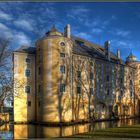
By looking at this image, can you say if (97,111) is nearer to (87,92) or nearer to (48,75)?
(87,92)

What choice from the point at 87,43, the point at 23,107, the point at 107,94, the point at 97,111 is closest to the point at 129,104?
the point at 107,94

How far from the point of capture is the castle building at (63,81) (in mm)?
32594

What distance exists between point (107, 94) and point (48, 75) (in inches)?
500

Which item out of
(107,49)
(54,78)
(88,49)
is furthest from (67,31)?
(107,49)

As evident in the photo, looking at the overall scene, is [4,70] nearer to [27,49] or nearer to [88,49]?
[27,49]

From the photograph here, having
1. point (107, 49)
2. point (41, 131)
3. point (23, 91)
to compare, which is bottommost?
point (41, 131)

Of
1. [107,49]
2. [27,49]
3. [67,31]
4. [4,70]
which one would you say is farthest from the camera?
[107,49]

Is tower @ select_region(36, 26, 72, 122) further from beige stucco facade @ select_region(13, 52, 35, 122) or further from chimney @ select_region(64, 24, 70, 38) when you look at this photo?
chimney @ select_region(64, 24, 70, 38)

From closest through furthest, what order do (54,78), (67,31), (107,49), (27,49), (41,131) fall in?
(41,131) < (54,78) < (67,31) < (27,49) < (107,49)

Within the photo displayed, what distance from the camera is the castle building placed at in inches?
1283

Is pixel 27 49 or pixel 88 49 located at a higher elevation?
pixel 88 49

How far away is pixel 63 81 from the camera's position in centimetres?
3303

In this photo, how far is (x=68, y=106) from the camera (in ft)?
108

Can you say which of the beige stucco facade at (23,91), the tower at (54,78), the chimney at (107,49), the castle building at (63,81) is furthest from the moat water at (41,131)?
the chimney at (107,49)
